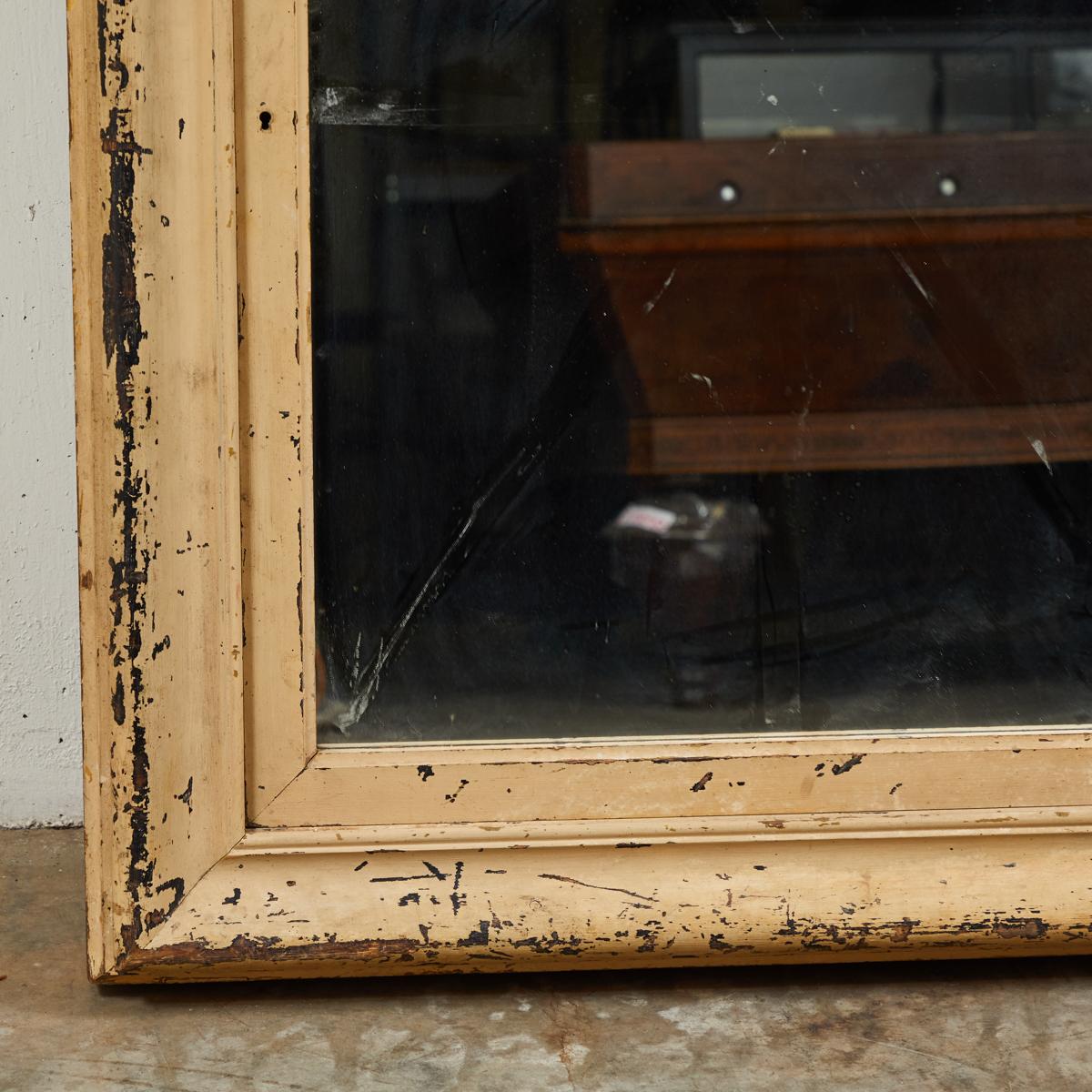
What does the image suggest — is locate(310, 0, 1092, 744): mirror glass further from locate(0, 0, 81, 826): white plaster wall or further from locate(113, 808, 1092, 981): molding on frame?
locate(0, 0, 81, 826): white plaster wall

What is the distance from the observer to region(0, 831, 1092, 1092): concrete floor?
802mm

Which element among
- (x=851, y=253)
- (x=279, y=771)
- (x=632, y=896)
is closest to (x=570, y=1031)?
(x=632, y=896)

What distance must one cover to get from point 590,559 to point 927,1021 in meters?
0.42

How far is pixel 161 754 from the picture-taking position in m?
0.90

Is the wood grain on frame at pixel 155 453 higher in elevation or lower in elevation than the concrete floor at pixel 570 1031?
higher

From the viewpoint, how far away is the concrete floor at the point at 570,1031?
2.63ft

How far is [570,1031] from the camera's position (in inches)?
34.0

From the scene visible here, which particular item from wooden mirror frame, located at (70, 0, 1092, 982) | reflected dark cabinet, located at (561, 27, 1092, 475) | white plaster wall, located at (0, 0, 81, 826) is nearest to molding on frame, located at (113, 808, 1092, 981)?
wooden mirror frame, located at (70, 0, 1092, 982)

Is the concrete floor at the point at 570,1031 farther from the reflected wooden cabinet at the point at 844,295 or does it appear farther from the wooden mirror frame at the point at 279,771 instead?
the reflected wooden cabinet at the point at 844,295

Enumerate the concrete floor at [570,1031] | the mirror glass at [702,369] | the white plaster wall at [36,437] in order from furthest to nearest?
the white plaster wall at [36,437], the mirror glass at [702,369], the concrete floor at [570,1031]

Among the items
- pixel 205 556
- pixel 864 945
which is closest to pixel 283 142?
pixel 205 556

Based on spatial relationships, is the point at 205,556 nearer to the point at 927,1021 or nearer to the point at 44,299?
the point at 44,299

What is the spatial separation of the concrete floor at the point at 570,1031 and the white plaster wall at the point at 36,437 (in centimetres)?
38

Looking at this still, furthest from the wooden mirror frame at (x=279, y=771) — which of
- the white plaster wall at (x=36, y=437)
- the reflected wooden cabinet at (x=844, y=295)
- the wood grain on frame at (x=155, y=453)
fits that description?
the white plaster wall at (x=36, y=437)
